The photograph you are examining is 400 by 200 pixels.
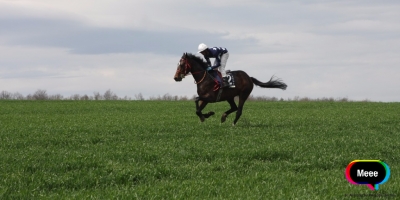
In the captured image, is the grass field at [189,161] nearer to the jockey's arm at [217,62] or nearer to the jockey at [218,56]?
the jockey at [218,56]

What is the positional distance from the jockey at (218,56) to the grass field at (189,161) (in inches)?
91.2

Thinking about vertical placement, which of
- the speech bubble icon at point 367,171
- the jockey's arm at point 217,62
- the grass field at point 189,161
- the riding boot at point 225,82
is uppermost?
the jockey's arm at point 217,62

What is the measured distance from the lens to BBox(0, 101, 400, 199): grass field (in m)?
11.6

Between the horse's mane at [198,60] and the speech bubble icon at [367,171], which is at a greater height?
the horse's mane at [198,60]

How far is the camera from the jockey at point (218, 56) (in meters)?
21.8

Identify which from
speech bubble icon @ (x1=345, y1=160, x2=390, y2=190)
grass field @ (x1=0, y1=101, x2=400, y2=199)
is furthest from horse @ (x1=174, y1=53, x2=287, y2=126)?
speech bubble icon @ (x1=345, y1=160, x2=390, y2=190)

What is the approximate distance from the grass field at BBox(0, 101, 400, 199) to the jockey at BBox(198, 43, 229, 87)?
2.32 metres

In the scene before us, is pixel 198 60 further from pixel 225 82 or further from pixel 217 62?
pixel 225 82

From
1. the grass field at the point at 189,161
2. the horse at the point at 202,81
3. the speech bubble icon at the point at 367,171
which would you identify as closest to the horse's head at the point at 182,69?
the horse at the point at 202,81

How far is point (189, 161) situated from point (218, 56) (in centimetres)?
775

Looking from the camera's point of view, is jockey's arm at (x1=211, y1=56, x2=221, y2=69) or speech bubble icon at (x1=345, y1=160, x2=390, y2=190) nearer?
speech bubble icon at (x1=345, y1=160, x2=390, y2=190)

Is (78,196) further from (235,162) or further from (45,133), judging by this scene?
(45,133)

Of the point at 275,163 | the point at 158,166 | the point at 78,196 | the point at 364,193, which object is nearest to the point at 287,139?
the point at 275,163

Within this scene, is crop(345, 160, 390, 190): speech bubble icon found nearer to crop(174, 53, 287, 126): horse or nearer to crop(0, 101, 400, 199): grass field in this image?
crop(0, 101, 400, 199): grass field
